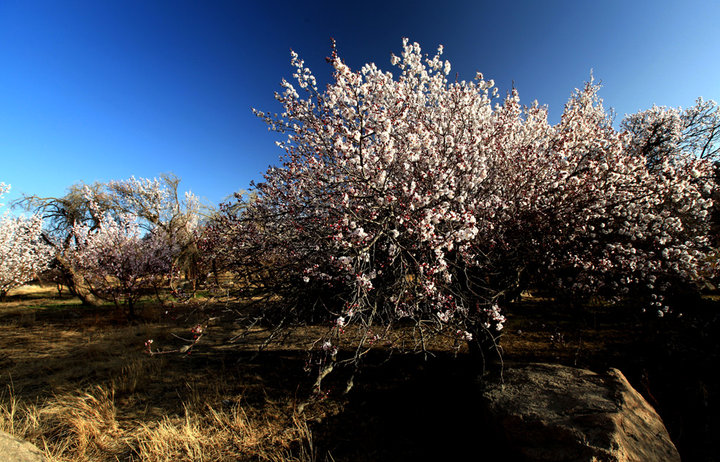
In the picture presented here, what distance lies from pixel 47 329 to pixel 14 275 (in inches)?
223

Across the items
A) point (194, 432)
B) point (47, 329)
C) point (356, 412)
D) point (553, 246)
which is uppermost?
point (553, 246)

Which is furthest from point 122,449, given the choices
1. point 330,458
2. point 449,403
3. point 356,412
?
point 449,403

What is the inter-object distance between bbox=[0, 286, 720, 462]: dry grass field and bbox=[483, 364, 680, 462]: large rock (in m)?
0.42

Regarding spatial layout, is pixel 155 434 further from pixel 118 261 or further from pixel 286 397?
pixel 118 261

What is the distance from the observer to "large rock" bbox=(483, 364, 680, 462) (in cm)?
265

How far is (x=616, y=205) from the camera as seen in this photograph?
4.75m

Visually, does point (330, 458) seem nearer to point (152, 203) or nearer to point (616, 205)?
point (616, 205)

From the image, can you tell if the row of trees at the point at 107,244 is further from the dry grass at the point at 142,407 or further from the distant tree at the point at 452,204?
the distant tree at the point at 452,204

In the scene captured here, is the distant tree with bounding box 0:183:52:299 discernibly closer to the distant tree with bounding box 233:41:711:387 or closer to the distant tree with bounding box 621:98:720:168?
the distant tree with bounding box 233:41:711:387

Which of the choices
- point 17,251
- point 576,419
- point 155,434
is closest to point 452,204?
point 576,419

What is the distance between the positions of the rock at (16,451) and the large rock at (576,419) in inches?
192

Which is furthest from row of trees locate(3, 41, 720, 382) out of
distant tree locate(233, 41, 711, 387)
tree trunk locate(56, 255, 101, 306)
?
tree trunk locate(56, 255, 101, 306)

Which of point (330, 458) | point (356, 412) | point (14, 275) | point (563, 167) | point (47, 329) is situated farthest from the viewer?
point (14, 275)

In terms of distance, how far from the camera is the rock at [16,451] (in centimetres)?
257
